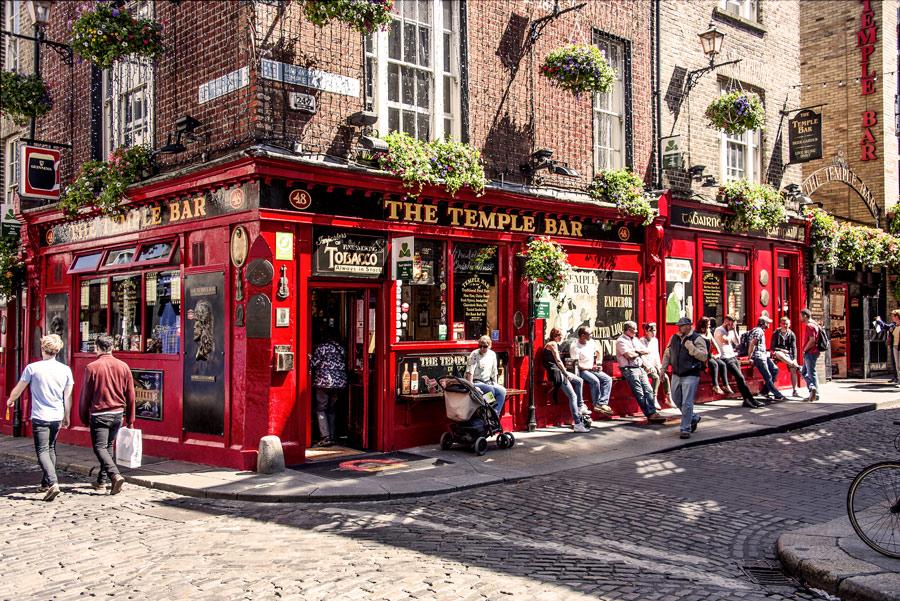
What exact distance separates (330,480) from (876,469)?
6.06 meters

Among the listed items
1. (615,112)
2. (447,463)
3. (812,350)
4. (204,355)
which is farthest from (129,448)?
(812,350)

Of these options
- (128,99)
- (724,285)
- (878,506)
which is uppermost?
(128,99)

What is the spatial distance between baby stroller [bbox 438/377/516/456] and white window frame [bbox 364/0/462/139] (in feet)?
13.7

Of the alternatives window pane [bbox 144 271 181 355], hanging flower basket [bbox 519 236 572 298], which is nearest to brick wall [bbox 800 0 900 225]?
hanging flower basket [bbox 519 236 572 298]

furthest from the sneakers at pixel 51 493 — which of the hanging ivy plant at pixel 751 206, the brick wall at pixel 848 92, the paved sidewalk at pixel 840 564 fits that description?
the brick wall at pixel 848 92

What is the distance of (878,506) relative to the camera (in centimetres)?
589

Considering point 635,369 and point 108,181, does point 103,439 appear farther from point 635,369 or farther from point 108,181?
point 635,369

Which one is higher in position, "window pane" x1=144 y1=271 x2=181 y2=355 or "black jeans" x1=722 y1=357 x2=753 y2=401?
"window pane" x1=144 y1=271 x2=181 y2=355

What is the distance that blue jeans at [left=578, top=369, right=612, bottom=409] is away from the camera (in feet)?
45.0

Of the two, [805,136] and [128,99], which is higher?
[805,136]

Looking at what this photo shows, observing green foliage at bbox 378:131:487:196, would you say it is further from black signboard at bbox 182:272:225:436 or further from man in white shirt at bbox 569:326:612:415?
man in white shirt at bbox 569:326:612:415

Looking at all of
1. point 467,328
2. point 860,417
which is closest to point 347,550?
point 467,328

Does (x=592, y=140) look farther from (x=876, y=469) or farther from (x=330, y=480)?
(x=876, y=469)

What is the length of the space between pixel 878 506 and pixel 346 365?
7912 millimetres
